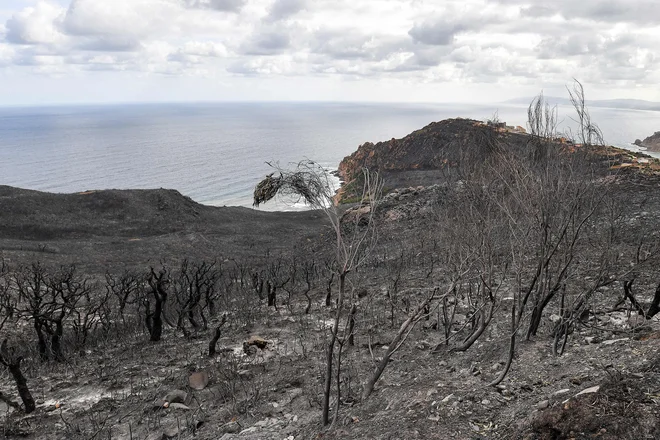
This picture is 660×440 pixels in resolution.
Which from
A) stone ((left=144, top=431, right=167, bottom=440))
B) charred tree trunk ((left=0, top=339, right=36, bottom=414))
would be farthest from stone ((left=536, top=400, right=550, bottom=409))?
charred tree trunk ((left=0, top=339, right=36, bottom=414))

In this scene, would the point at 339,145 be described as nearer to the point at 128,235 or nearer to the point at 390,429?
the point at 128,235

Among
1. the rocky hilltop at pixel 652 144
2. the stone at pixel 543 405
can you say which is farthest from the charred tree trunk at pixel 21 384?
the rocky hilltop at pixel 652 144

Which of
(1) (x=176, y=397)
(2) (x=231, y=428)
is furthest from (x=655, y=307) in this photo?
(1) (x=176, y=397)

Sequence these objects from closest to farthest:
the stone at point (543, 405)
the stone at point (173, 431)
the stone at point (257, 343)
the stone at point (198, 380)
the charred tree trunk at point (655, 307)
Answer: the stone at point (543, 405)
the stone at point (173, 431)
the charred tree trunk at point (655, 307)
the stone at point (198, 380)
the stone at point (257, 343)

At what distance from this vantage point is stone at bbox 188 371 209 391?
12906 mm

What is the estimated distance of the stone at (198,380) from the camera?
12.9 metres

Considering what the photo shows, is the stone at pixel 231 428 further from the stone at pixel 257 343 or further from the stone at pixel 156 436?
the stone at pixel 257 343

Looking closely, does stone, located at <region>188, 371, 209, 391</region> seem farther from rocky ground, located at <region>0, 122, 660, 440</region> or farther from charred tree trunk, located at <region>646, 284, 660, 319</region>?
charred tree trunk, located at <region>646, 284, 660, 319</region>

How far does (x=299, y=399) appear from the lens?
1137 cm

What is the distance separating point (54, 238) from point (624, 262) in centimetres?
4795

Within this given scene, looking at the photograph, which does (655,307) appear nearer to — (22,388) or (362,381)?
(362,381)

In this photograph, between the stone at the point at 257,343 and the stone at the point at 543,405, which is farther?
the stone at the point at 257,343

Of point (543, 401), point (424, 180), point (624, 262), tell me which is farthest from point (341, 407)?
point (424, 180)

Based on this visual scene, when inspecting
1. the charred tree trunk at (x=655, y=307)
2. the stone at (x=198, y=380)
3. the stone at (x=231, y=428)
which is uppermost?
the charred tree trunk at (x=655, y=307)
